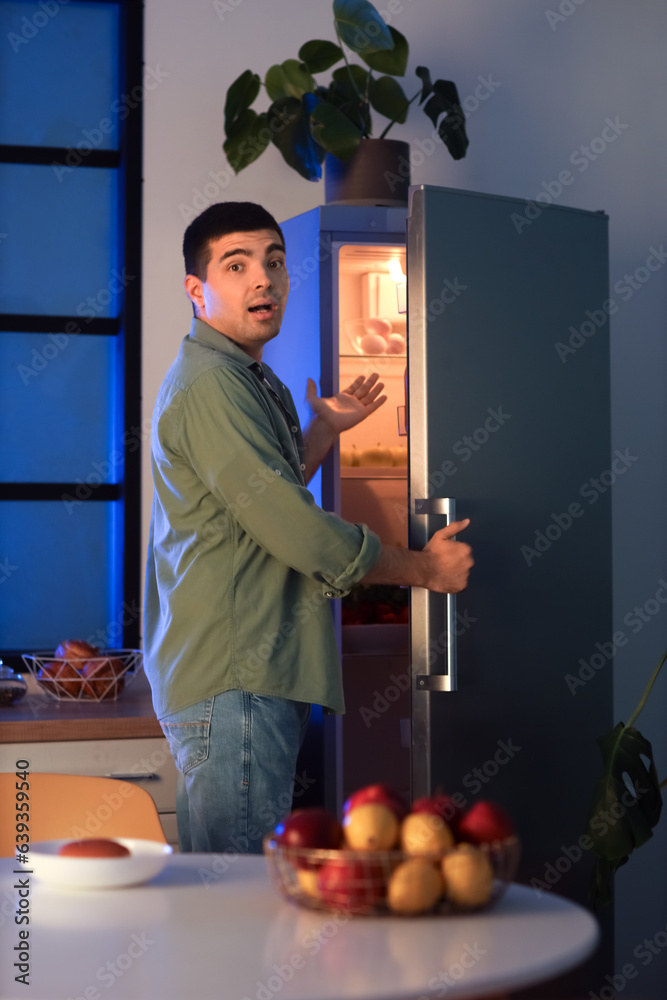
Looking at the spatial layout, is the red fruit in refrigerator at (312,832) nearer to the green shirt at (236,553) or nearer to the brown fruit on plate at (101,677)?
the green shirt at (236,553)

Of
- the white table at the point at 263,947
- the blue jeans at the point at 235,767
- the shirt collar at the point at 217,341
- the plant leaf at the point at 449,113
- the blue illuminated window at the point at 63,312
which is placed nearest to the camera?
the white table at the point at 263,947

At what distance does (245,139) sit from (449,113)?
0.56m

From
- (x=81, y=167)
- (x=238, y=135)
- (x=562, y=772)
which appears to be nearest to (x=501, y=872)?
(x=562, y=772)

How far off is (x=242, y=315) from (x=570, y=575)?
3.32 ft

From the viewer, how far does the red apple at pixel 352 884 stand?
1.06 m

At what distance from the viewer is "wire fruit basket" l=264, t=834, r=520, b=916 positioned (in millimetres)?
1049

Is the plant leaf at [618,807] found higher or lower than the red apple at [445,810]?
lower

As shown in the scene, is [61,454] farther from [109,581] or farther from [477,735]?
[477,735]

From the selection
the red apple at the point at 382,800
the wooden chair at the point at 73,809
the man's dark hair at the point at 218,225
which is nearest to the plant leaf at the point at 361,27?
the man's dark hair at the point at 218,225

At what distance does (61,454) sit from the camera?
10.3ft

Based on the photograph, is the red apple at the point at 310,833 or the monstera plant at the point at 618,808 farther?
the monstera plant at the point at 618,808

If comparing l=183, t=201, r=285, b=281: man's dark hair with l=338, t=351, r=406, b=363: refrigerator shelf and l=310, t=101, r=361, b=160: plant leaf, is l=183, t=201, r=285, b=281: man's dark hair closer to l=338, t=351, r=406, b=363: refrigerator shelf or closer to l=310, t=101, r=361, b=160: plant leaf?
l=310, t=101, r=361, b=160: plant leaf

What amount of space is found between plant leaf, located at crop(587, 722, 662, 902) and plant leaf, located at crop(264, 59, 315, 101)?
70.9 inches

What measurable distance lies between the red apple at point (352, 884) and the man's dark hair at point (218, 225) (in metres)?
1.47
